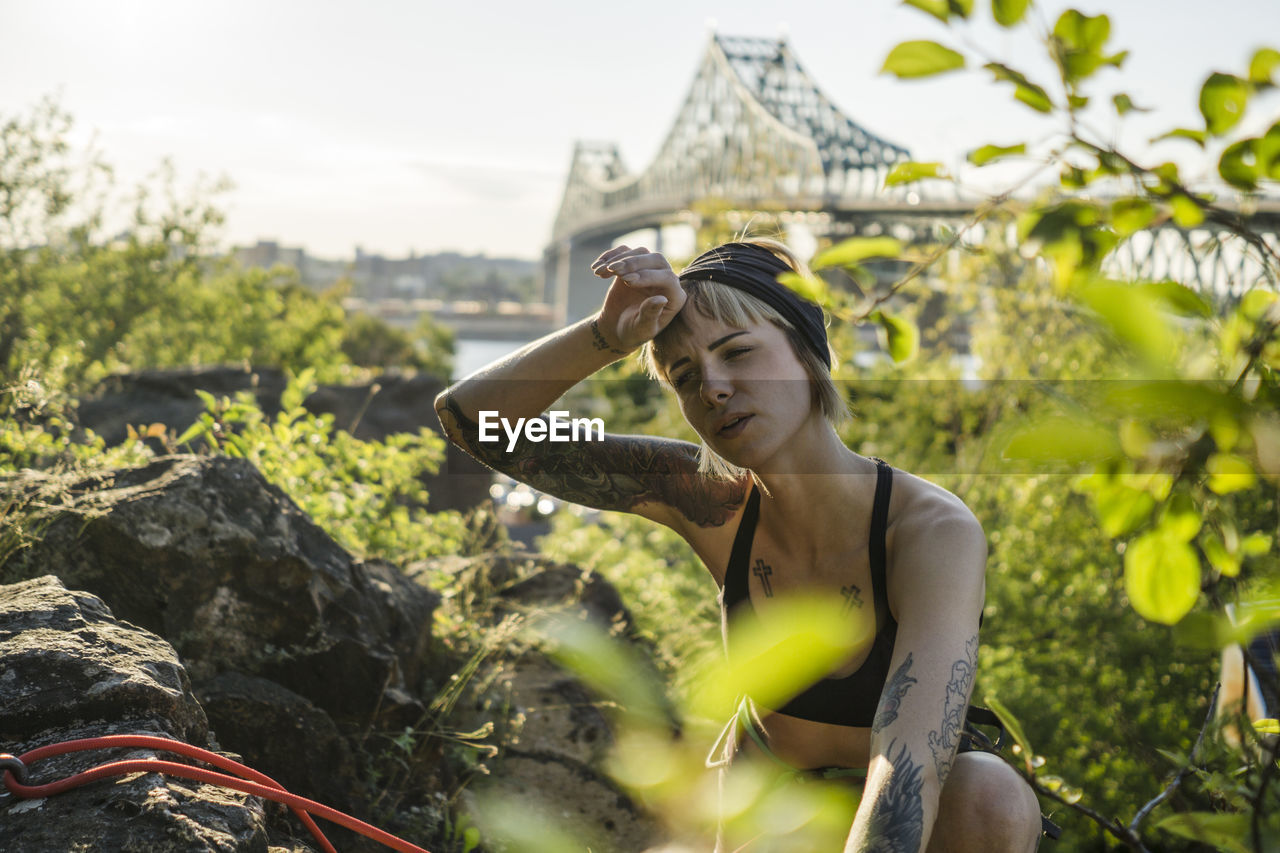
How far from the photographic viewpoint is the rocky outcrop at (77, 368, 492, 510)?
5137mm

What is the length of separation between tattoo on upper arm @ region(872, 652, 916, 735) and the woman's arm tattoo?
98 mm

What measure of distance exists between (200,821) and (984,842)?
48.7 inches

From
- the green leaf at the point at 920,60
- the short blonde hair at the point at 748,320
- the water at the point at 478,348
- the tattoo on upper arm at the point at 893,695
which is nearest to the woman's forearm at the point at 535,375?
the short blonde hair at the point at 748,320

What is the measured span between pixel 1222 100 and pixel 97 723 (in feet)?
5.38

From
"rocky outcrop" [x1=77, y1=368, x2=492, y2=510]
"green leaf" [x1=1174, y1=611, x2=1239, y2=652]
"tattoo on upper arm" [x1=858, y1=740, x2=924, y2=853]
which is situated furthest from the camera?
"rocky outcrop" [x1=77, y1=368, x2=492, y2=510]

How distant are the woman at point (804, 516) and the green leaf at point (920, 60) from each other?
117 cm

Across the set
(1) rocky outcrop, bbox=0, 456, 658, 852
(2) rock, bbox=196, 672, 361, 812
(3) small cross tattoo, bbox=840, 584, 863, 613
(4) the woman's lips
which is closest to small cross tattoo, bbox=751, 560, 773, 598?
(3) small cross tattoo, bbox=840, 584, 863, 613

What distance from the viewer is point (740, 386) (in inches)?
80.4

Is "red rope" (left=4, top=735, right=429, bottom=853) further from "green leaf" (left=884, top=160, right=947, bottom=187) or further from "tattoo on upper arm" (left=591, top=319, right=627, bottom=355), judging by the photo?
"green leaf" (left=884, top=160, right=947, bottom=187)

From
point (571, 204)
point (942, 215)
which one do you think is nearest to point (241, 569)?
point (942, 215)

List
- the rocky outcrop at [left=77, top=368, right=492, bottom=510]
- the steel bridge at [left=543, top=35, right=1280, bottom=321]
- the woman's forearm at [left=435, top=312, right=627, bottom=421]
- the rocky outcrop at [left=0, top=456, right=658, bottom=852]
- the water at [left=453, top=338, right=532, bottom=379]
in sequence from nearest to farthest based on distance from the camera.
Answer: the rocky outcrop at [left=0, top=456, right=658, bottom=852]
the woman's forearm at [left=435, top=312, right=627, bottom=421]
the rocky outcrop at [left=77, top=368, right=492, bottom=510]
the steel bridge at [left=543, top=35, right=1280, bottom=321]
the water at [left=453, top=338, right=532, bottom=379]

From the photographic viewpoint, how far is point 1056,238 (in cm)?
72

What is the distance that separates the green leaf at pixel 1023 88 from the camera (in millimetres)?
721

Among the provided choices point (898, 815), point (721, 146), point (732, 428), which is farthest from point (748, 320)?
point (721, 146)
